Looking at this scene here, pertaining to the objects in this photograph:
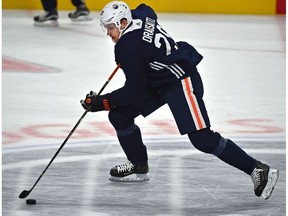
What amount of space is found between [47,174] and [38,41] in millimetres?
6619

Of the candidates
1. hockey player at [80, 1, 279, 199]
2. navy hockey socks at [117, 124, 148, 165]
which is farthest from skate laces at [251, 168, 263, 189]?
navy hockey socks at [117, 124, 148, 165]

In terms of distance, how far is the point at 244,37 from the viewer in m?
13.4

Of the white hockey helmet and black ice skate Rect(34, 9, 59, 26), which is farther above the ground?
the white hockey helmet

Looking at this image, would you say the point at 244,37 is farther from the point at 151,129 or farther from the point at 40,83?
the point at 151,129

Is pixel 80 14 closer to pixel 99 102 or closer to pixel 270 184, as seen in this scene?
pixel 99 102

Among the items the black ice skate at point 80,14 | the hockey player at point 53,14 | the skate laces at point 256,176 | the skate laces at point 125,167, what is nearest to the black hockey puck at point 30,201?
the skate laces at point 125,167

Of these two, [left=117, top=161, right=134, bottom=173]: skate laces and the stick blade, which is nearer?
the stick blade

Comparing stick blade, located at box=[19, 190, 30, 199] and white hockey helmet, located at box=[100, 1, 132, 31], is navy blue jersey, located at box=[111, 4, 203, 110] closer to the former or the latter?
white hockey helmet, located at box=[100, 1, 132, 31]

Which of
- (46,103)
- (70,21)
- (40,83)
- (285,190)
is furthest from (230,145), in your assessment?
(70,21)

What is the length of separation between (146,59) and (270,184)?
0.96 metres

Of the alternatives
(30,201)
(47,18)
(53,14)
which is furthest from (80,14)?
(30,201)

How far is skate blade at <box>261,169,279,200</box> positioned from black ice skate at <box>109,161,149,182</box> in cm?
83

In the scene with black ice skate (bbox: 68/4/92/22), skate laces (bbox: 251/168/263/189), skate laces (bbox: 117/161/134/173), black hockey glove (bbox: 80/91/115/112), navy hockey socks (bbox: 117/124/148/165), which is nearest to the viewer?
skate laces (bbox: 251/168/263/189)

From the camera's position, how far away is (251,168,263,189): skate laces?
18.4ft
